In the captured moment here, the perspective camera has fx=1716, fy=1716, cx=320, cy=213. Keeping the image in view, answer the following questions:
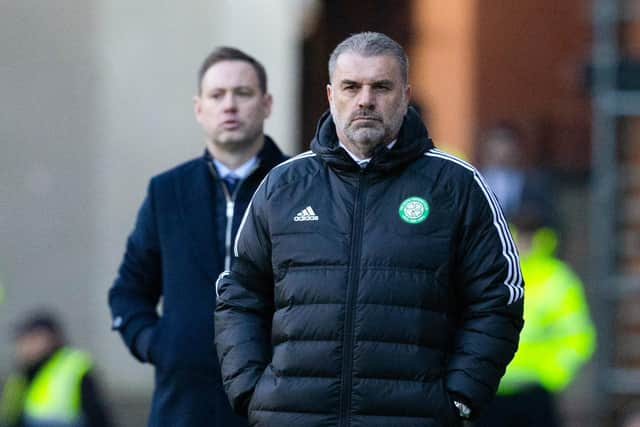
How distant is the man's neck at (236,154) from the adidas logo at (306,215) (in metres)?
1.13

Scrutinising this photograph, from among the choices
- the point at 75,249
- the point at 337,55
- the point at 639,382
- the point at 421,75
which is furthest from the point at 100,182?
the point at 337,55

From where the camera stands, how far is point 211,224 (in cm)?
599

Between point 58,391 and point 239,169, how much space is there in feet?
12.1

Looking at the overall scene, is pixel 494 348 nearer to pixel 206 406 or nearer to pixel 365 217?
pixel 365 217

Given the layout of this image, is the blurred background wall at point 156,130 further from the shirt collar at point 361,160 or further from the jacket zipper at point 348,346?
the jacket zipper at point 348,346

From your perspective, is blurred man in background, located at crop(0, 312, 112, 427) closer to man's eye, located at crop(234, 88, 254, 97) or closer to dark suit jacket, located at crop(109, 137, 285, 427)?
dark suit jacket, located at crop(109, 137, 285, 427)

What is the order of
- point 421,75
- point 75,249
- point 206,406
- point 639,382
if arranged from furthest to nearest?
1. point 421,75
2. point 75,249
3. point 639,382
4. point 206,406

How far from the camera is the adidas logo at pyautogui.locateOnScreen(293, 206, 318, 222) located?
4898mm

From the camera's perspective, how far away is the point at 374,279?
15.7 feet

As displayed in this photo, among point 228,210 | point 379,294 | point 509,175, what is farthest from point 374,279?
point 509,175

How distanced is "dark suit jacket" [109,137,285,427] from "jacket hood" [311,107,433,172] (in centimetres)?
96

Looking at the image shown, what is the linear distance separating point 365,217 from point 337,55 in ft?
1.62

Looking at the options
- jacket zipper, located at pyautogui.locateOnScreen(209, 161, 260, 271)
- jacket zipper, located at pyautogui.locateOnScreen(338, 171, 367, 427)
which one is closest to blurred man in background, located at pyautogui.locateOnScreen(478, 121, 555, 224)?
jacket zipper, located at pyautogui.locateOnScreen(209, 161, 260, 271)

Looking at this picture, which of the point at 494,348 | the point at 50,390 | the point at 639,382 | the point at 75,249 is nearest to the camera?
the point at 494,348
